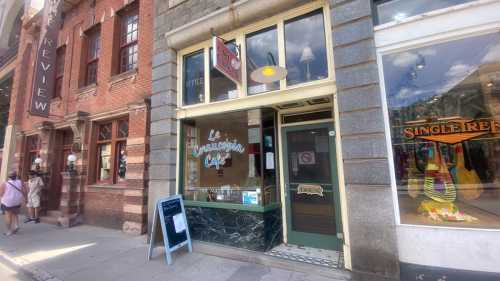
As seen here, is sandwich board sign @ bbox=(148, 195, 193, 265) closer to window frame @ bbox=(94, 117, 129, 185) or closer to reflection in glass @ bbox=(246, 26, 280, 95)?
reflection in glass @ bbox=(246, 26, 280, 95)

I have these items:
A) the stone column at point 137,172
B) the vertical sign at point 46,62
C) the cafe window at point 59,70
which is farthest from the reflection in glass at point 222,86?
the cafe window at point 59,70

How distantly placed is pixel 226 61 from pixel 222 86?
→ 0.87 meters

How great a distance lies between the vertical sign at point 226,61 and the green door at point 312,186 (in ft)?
5.42

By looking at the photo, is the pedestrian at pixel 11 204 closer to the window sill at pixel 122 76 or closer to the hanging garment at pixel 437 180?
the window sill at pixel 122 76

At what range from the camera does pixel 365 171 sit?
3492mm

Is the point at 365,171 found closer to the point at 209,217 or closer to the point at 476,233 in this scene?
the point at 476,233

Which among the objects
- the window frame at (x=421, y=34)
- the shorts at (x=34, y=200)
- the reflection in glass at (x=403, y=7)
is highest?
the reflection in glass at (x=403, y=7)

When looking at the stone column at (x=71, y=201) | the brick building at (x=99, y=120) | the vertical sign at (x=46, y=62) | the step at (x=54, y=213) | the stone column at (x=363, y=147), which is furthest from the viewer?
the step at (x=54, y=213)

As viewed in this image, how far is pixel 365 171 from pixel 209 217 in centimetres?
332

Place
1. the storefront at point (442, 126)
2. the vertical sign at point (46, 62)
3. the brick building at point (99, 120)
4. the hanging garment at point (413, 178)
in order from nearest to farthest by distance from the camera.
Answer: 1. the storefront at point (442, 126)
2. the hanging garment at point (413, 178)
3. the brick building at point (99, 120)
4. the vertical sign at point (46, 62)

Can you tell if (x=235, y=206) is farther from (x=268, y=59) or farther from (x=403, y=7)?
(x=403, y=7)

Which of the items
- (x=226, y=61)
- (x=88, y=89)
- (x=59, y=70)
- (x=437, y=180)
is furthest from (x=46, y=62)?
(x=437, y=180)

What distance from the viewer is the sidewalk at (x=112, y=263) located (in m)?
3.91

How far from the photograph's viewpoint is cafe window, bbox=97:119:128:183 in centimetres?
758
